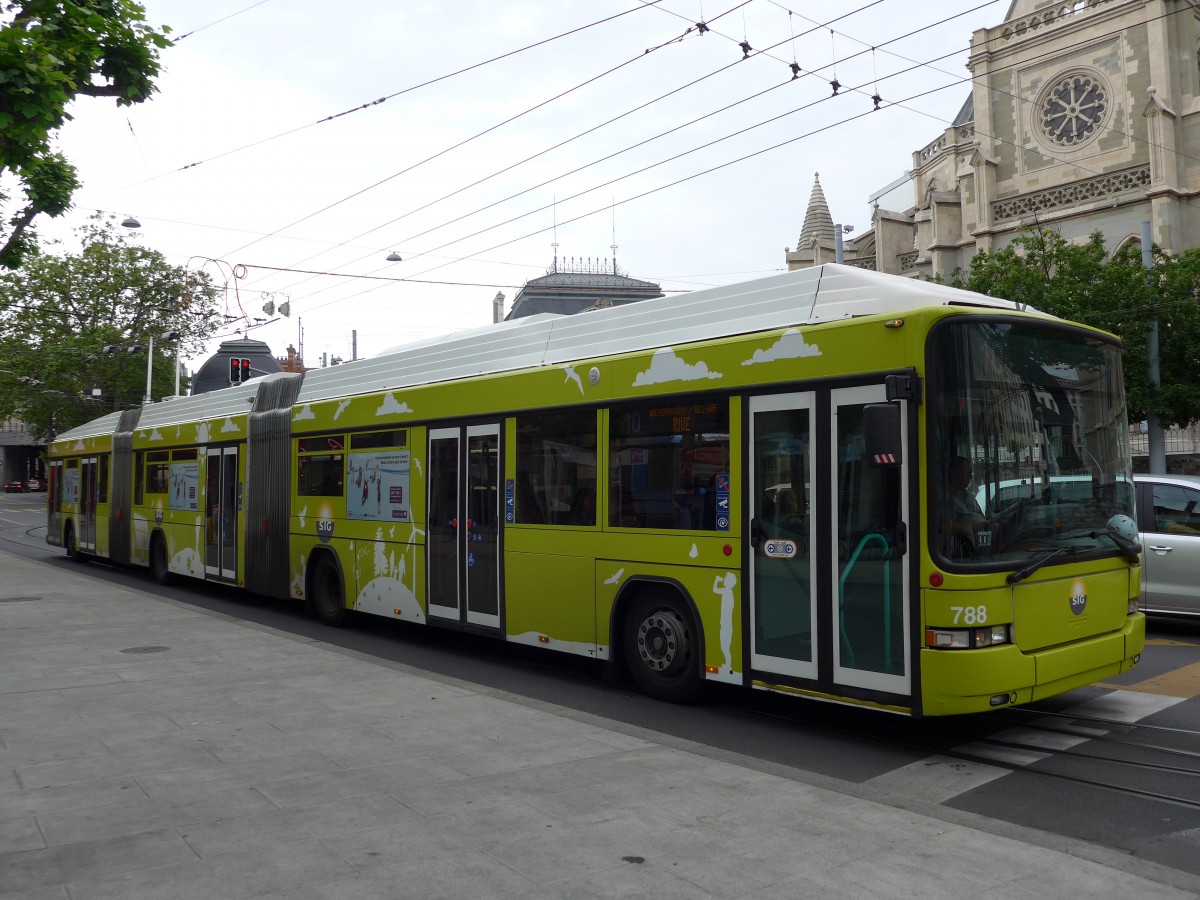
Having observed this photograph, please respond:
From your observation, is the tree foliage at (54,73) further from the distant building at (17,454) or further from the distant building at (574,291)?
the distant building at (17,454)

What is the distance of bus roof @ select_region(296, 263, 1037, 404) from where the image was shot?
274 inches

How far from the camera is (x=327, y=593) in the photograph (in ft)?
43.1

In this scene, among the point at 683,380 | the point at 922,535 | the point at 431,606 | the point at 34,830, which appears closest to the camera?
the point at 34,830

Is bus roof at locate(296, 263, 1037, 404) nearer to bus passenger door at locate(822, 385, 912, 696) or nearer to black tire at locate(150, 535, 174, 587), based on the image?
bus passenger door at locate(822, 385, 912, 696)

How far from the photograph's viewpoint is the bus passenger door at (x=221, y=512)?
15.3 metres

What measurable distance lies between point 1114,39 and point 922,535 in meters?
36.8

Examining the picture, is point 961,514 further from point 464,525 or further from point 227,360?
point 227,360

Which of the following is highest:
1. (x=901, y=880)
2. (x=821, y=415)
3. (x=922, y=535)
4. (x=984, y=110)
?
(x=984, y=110)

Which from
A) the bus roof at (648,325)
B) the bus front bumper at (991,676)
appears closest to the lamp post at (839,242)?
the bus roof at (648,325)

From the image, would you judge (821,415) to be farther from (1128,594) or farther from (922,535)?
(1128,594)

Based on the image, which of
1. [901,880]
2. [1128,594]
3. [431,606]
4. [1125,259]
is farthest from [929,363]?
[1125,259]

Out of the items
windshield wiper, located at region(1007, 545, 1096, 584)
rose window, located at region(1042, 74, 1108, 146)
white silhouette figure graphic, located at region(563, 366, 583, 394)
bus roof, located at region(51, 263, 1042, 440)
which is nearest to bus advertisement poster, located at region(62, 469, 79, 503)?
bus roof, located at region(51, 263, 1042, 440)

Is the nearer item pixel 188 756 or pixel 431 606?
pixel 188 756

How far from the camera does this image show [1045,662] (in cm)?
640
